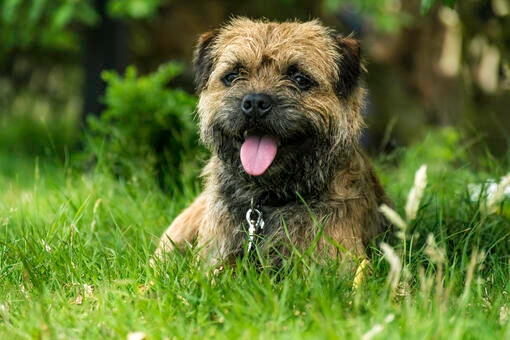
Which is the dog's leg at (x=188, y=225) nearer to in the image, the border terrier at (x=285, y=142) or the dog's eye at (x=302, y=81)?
the border terrier at (x=285, y=142)

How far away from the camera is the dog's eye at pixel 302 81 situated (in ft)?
13.0

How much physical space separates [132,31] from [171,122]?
6158 mm

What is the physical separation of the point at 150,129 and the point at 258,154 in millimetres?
2169

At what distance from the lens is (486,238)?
4.45 meters

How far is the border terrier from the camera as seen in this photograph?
3.87 m

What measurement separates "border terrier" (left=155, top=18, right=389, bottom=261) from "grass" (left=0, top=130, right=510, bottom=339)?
314 mm

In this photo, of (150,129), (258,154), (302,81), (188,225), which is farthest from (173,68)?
(258,154)

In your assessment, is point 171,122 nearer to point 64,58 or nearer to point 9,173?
point 9,173

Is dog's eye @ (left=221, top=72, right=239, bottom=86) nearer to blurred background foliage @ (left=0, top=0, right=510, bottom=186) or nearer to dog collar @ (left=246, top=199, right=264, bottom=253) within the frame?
dog collar @ (left=246, top=199, right=264, bottom=253)

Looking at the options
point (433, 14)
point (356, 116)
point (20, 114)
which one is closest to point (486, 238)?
point (356, 116)

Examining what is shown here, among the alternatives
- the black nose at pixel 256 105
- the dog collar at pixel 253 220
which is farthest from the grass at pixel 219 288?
the black nose at pixel 256 105

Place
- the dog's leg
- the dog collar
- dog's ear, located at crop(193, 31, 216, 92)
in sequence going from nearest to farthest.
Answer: the dog collar
dog's ear, located at crop(193, 31, 216, 92)
the dog's leg

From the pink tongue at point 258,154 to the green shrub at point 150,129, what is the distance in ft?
5.83

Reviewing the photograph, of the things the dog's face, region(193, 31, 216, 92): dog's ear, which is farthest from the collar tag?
region(193, 31, 216, 92): dog's ear
